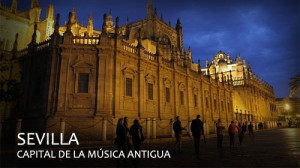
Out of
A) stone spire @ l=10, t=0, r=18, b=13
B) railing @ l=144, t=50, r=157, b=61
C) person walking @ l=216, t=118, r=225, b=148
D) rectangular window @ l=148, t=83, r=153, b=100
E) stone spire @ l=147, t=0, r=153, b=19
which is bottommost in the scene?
person walking @ l=216, t=118, r=225, b=148

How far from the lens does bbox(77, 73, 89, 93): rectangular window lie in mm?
17250

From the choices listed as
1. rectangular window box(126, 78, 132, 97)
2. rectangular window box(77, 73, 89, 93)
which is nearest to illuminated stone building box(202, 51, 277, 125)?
rectangular window box(126, 78, 132, 97)

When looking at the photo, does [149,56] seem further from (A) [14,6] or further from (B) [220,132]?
(A) [14,6]

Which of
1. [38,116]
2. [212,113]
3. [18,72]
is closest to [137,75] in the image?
[38,116]

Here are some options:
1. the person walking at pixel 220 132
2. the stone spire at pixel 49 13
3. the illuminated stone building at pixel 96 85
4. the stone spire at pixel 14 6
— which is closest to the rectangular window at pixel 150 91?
the illuminated stone building at pixel 96 85

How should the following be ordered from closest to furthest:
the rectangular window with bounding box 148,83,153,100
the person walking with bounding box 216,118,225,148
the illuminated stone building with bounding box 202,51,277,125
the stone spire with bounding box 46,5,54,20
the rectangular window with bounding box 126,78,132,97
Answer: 1. the person walking with bounding box 216,118,225,148
2. the rectangular window with bounding box 126,78,132,97
3. the rectangular window with bounding box 148,83,153,100
4. the stone spire with bounding box 46,5,54,20
5. the illuminated stone building with bounding box 202,51,277,125

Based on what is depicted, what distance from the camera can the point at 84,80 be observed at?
17.5 m

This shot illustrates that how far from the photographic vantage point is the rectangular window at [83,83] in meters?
17.2

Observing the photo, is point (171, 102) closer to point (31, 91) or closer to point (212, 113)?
point (212, 113)

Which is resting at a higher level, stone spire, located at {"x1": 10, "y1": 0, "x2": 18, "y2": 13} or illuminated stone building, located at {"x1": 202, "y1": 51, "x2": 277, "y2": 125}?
stone spire, located at {"x1": 10, "y1": 0, "x2": 18, "y2": 13}

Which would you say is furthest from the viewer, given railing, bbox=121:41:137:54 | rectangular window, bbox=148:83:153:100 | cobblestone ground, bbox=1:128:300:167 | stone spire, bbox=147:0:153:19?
stone spire, bbox=147:0:153:19

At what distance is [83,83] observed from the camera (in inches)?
685

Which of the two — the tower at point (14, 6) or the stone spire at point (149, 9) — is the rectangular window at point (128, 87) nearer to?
the tower at point (14, 6)

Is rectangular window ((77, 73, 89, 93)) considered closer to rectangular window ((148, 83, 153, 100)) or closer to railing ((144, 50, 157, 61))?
rectangular window ((148, 83, 153, 100))
